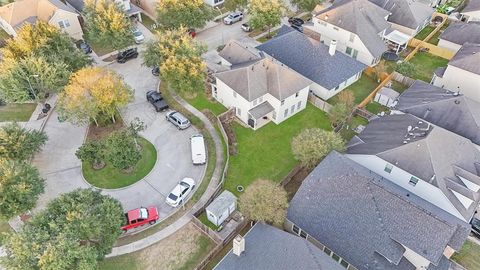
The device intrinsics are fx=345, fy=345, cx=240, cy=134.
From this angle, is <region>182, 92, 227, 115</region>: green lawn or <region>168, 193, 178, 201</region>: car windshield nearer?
<region>168, 193, 178, 201</region>: car windshield

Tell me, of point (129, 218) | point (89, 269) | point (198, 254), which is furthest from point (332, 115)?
point (89, 269)

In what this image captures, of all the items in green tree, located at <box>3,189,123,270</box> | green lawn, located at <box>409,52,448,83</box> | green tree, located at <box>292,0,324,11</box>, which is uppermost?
green tree, located at <box>292,0,324,11</box>

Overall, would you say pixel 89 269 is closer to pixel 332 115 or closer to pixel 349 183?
pixel 349 183

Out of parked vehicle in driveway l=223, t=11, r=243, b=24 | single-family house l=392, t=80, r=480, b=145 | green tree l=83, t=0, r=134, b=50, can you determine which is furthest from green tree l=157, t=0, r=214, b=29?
single-family house l=392, t=80, r=480, b=145

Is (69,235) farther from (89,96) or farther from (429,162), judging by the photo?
(429,162)

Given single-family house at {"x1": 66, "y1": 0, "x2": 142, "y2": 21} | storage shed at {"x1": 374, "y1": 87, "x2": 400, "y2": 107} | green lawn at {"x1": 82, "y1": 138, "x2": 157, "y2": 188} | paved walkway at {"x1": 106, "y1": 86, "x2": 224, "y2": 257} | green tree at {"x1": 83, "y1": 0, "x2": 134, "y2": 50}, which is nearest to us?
paved walkway at {"x1": 106, "y1": 86, "x2": 224, "y2": 257}

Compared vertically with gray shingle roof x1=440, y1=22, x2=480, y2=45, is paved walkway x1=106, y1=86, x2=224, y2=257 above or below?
below

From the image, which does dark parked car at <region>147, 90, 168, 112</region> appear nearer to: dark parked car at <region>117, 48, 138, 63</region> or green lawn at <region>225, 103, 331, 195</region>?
green lawn at <region>225, 103, 331, 195</region>
